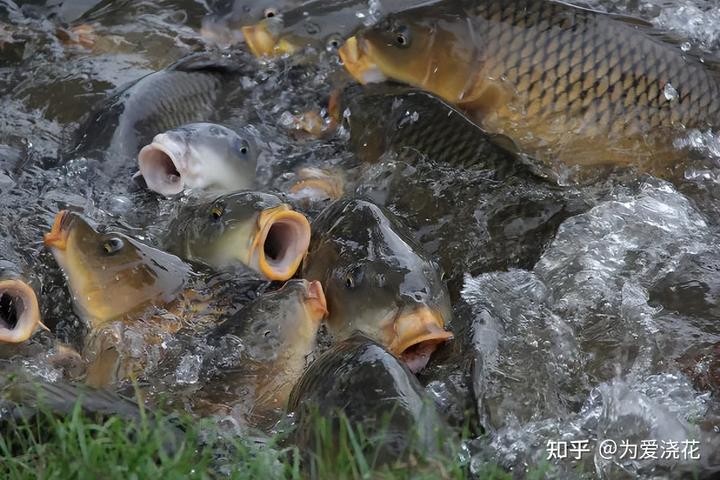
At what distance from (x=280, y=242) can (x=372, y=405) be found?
3.28 feet

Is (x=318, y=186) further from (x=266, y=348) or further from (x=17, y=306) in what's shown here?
(x=17, y=306)

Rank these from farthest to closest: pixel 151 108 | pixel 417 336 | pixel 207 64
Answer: pixel 207 64, pixel 151 108, pixel 417 336

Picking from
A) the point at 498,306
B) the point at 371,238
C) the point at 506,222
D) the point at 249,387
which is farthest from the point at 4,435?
the point at 506,222

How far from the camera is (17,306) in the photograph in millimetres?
2814

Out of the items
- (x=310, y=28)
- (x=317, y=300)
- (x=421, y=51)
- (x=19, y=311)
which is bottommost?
(x=19, y=311)

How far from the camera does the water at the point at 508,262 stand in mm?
2537

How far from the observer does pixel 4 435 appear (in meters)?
2.29

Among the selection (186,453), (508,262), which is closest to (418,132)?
(508,262)

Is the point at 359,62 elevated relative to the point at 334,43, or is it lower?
elevated

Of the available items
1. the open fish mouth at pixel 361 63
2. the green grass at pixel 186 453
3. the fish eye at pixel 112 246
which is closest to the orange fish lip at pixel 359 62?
the open fish mouth at pixel 361 63

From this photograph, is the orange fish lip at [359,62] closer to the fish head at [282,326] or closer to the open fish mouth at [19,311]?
the fish head at [282,326]

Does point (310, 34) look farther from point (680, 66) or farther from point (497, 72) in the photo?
point (680, 66)

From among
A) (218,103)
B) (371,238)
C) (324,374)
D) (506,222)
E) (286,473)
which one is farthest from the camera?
(218,103)

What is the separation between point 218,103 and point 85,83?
1.96 ft
